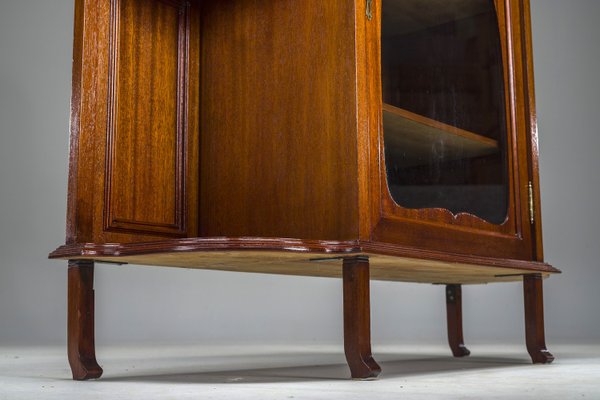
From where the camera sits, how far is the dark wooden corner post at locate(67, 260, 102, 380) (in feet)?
4.91

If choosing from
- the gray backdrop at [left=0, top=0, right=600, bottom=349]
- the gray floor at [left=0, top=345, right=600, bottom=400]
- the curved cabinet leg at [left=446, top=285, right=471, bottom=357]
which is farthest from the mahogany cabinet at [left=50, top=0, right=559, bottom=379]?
the gray backdrop at [left=0, top=0, right=600, bottom=349]

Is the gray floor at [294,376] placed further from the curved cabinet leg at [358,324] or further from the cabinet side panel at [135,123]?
the cabinet side panel at [135,123]

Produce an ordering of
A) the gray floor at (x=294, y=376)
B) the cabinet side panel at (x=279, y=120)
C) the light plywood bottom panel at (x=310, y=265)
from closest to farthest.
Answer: the gray floor at (x=294, y=376) < the light plywood bottom panel at (x=310, y=265) < the cabinet side panel at (x=279, y=120)

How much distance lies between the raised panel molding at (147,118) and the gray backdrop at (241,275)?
168cm

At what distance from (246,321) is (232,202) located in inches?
75.6

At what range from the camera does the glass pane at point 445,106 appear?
1.65 m

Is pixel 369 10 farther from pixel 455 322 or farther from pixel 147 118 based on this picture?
pixel 455 322

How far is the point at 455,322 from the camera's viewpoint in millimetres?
2389

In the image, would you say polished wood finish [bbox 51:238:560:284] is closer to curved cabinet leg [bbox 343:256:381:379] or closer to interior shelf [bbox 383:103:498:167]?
curved cabinet leg [bbox 343:256:381:379]

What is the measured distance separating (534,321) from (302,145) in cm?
75

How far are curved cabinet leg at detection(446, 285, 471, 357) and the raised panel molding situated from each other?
2.95 ft

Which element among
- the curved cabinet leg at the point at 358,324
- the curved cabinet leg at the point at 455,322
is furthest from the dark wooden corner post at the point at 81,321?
the curved cabinet leg at the point at 455,322

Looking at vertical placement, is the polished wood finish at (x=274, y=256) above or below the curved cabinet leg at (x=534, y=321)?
above

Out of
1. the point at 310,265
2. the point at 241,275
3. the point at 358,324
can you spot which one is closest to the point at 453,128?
the point at 310,265
